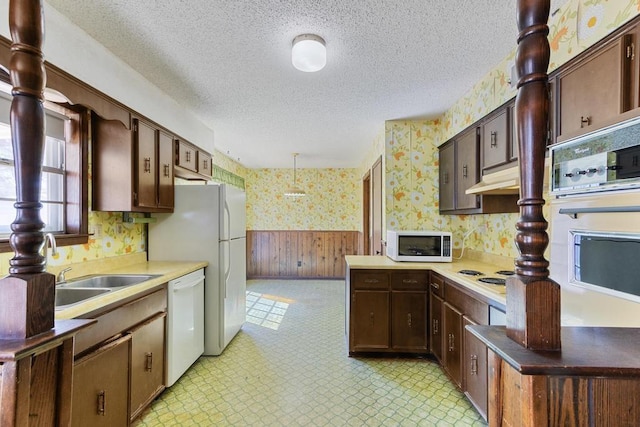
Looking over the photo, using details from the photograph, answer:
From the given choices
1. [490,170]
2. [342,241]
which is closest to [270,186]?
[342,241]

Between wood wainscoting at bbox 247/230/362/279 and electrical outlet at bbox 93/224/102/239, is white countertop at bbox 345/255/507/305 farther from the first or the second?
wood wainscoting at bbox 247/230/362/279

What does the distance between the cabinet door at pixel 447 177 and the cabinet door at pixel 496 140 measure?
60cm

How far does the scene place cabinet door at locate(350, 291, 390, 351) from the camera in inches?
114

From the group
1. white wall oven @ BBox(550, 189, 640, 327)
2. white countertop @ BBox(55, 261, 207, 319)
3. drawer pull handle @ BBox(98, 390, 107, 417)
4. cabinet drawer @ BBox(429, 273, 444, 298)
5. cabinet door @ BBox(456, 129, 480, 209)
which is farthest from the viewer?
cabinet door @ BBox(456, 129, 480, 209)

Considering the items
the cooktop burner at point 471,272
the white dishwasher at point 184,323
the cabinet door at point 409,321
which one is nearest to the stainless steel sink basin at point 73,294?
the white dishwasher at point 184,323

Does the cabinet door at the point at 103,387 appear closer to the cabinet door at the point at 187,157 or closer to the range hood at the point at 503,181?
the cabinet door at the point at 187,157

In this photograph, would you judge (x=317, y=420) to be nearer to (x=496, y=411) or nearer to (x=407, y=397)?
(x=407, y=397)

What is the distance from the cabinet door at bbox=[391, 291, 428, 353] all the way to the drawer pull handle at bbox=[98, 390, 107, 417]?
2183 mm

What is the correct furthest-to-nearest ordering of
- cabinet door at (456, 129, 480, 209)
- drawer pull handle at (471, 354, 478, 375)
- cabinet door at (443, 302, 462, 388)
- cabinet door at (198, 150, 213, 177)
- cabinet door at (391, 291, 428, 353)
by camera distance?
cabinet door at (198, 150, 213, 177) → cabinet door at (391, 291, 428, 353) → cabinet door at (456, 129, 480, 209) → cabinet door at (443, 302, 462, 388) → drawer pull handle at (471, 354, 478, 375)

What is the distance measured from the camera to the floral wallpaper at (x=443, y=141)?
1.73 meters

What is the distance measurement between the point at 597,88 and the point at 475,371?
1721mm

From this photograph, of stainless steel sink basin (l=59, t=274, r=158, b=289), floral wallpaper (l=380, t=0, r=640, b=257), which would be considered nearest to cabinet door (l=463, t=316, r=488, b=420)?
floral wallpaper (l=380, t=0, r=640, b=257)

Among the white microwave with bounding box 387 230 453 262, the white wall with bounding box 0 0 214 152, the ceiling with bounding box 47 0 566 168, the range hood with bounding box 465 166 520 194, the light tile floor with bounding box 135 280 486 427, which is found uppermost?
the ceiling with bounding box 47 0 566 168

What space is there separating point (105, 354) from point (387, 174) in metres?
2.97
